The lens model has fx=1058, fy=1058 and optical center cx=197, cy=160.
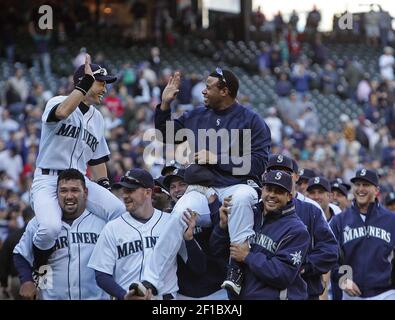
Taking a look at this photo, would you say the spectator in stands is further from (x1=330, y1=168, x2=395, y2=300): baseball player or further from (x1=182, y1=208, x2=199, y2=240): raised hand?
(x1=182, y1=208, x2=199, y2=240): raised hand

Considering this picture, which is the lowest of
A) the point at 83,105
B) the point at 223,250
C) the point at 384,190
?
the point at 384,190

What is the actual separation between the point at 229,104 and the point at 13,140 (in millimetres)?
10428

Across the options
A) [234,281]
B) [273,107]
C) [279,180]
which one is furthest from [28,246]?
[273,107]

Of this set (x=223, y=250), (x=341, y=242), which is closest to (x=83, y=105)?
(x=223, y=250)

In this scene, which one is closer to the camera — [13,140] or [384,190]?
[384,190]

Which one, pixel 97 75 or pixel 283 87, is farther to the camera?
pixel 283 87

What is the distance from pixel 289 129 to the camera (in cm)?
2258

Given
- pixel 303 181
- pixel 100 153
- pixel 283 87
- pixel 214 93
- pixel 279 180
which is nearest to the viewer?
pixel 279 180

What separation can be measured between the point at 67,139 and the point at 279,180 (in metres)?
1.87

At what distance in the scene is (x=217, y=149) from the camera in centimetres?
812

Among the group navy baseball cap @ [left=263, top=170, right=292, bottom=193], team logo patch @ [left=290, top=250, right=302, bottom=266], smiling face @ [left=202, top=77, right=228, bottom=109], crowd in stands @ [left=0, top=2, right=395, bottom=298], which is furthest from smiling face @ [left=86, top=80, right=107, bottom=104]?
crowd in stands @ [left=0, top=2, right=395, bottom=298]

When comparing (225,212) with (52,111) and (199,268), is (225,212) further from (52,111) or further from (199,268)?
(52,111)

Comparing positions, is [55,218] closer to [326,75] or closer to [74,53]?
[74,53]
